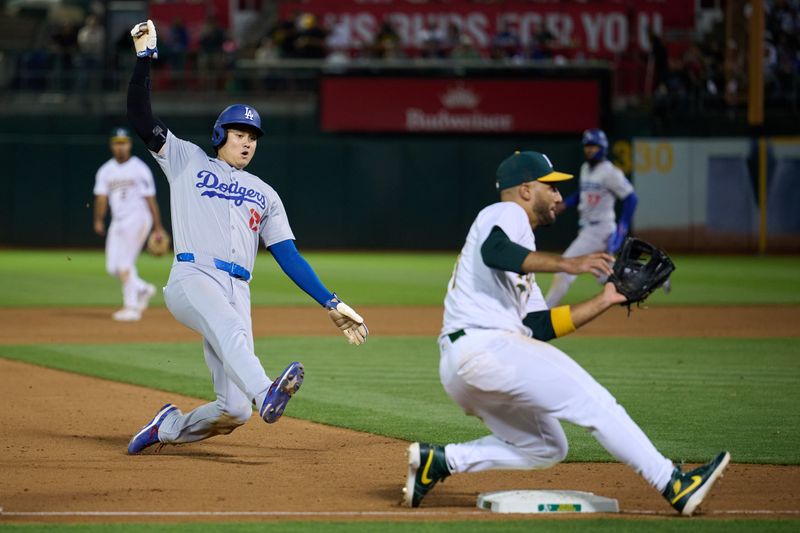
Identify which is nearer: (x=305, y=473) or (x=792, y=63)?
(x=305, y=473)

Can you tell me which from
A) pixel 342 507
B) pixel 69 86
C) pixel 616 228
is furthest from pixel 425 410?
pixel 69 86

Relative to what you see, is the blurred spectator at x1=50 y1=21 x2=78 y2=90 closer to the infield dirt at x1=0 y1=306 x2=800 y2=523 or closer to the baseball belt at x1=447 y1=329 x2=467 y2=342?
the infield dirt at x1=0 y1=306 x2=800 y2=523

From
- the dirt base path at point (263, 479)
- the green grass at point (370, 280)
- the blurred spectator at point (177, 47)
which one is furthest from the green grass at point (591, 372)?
the blurred spectator at point (177, 47)

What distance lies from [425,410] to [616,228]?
684 cm

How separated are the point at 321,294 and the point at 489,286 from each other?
1583 mm

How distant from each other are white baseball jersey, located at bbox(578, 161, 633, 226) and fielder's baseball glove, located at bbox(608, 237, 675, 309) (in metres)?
9.68

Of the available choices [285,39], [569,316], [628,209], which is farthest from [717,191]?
[569,316]

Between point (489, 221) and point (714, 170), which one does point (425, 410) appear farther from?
point (714, 170)

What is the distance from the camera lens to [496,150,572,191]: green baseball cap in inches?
241

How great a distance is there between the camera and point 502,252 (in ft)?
18.9

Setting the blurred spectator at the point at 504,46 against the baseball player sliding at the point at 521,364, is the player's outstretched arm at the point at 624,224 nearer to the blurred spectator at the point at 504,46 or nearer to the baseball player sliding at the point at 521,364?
the baseball player sliding at the point at 521,364

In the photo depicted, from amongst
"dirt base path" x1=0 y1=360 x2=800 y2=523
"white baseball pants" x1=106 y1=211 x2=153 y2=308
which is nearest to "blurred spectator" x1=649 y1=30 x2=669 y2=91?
"white baseball pants" x1=106 y1=211 x2=153 y2=308

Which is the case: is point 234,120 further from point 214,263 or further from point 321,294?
point 321,294

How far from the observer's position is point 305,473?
24.0ft
